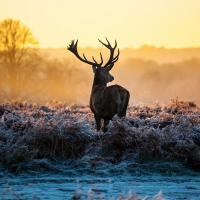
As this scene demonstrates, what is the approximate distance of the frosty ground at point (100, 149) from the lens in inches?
437

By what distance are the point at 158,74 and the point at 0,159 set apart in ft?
152

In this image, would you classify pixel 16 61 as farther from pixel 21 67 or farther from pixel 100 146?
pixel 100 146

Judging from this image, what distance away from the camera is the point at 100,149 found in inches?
481

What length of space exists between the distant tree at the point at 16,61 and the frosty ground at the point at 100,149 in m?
32.1

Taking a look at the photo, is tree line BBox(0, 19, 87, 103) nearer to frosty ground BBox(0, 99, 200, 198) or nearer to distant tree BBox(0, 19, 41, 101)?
distant tree BBox(0, 19, 41, 101)

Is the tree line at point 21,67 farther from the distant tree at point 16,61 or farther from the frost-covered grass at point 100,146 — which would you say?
the frost-covered grass at point 100,146

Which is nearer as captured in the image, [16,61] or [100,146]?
[100,146]

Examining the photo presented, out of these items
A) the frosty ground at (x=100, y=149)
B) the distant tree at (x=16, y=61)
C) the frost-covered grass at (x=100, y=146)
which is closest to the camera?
the frosty ground at (x=100, y=149)

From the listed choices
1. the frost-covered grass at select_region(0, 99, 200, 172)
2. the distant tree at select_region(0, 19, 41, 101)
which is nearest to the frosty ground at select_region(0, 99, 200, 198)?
the frost-covered grass at select_region(0, 99, 200, 172)

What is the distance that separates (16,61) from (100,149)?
34017 millimetres

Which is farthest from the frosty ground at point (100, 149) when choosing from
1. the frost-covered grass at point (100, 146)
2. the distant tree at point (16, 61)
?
the distant tree at point (16, 61)

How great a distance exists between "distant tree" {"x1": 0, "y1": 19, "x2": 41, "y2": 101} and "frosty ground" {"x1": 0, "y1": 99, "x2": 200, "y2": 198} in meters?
32.1

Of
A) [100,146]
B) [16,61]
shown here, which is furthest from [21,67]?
[100,146]

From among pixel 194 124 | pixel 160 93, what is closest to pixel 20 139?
pixel 194 124
